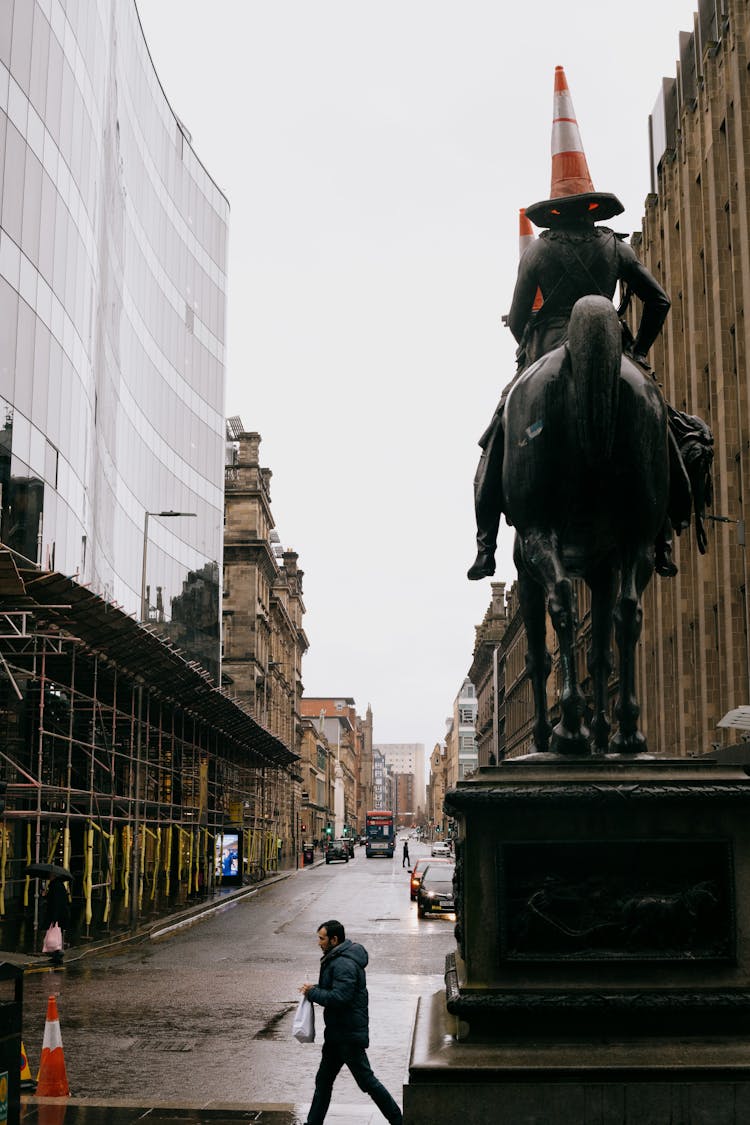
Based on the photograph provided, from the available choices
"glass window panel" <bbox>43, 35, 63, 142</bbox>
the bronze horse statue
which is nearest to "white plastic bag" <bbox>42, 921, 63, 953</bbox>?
the bronze horse statue

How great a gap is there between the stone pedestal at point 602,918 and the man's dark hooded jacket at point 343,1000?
302cm

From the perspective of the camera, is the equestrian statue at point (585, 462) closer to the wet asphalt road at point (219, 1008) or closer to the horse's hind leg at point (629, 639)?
the horse's hind leg at point (629, 639)

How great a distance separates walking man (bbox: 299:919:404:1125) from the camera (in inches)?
326

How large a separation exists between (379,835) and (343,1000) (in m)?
101

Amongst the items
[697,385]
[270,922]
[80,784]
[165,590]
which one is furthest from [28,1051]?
[165,590]

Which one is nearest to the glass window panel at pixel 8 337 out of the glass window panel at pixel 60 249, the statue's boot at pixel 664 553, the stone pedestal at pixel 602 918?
the glass window panel at pixel 60 249

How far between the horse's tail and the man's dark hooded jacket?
14.3 feet

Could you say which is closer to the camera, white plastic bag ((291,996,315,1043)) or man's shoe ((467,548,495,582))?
man's shoe ((467,548,495,582))

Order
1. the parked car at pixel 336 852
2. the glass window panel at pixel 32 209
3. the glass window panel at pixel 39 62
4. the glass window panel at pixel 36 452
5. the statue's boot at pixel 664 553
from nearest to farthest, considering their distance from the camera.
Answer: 1. the statue's boot at pixel 664 553
2. the glass window panel at pixel 36 452
3. the glass window panel at pixel 32 209
4. the glass window panel at pixel 39 62
5. the parked car at pixel 336 852

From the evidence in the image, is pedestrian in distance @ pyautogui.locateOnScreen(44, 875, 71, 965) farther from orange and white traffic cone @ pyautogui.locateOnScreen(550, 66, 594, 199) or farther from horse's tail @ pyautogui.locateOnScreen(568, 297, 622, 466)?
horse's tail @ pyautogui.locateOnScreen(568, 297, 622, 466)

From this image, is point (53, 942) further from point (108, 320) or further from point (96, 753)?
point (108, 320)

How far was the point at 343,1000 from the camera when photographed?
8.49 meters

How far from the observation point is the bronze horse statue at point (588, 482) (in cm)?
603

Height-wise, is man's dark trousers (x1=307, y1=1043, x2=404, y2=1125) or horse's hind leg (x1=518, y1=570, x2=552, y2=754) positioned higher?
horse's hind leg (x1=518, y1=570, x2=552, y2=754)
